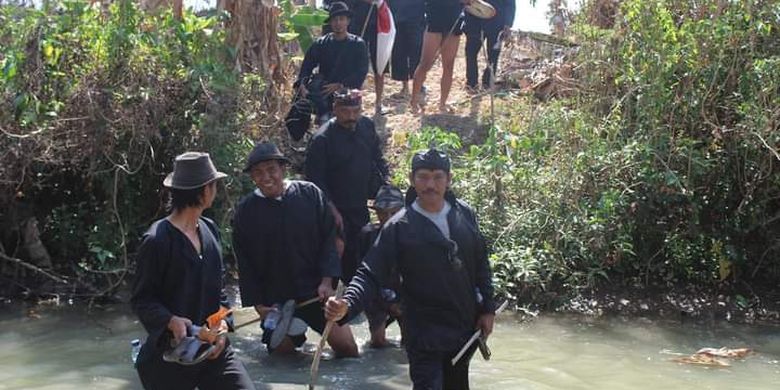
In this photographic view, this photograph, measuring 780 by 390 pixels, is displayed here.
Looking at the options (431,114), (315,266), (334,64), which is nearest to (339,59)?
(334,64)

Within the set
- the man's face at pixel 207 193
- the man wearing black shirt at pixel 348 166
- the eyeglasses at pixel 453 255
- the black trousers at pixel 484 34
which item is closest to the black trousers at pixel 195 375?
the man's face at pixel 207 193

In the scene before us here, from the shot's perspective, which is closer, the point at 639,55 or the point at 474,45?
the point at 639,55

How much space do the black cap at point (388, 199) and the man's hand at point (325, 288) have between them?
2.83ft

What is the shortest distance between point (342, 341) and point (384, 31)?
16.9 ft

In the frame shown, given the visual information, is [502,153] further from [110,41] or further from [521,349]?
[110,41]

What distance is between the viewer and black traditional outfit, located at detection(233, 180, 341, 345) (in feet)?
24.8

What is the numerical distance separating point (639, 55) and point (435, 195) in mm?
5063

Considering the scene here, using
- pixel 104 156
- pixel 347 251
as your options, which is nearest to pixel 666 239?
pixel 347 251

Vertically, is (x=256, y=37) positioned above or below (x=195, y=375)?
above

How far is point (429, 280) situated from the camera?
19.7ft

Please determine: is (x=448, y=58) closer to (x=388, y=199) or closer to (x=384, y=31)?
(x=384, y=31)

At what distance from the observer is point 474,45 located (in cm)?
1334

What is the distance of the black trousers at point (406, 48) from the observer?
42.2 feet

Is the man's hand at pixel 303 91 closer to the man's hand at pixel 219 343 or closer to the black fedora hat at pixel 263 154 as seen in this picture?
the black fedora hat at pixel 263 154
